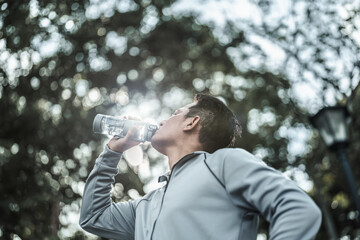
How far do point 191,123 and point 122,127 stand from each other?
555 mm

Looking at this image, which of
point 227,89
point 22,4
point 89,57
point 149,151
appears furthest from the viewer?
point 227,89

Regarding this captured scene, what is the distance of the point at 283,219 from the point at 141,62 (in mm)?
10202

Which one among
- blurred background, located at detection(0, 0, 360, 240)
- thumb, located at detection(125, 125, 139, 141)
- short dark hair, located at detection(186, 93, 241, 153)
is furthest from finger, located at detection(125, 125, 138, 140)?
blurred background, located at detection(0, 0, 360, 240)

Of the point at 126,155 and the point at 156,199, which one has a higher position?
the point at 156,199

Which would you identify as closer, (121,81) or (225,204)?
(225,204)

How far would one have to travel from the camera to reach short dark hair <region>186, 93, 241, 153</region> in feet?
8.52

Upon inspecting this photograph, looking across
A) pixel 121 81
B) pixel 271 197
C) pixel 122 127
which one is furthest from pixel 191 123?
pixel 121 81

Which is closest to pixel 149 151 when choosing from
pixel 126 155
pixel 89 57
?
pixel 126 155

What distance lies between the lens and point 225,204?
182 cm

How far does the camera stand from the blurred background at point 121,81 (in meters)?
7.74

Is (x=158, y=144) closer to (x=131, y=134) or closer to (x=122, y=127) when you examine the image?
(x=131, y=134)

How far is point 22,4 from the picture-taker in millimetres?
6648

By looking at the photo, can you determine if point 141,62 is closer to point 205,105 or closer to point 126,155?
point 126,155

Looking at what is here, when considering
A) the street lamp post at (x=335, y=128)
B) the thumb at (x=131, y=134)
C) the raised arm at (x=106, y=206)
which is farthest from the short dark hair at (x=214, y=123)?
the street lamp post at (x=335, y=128)
